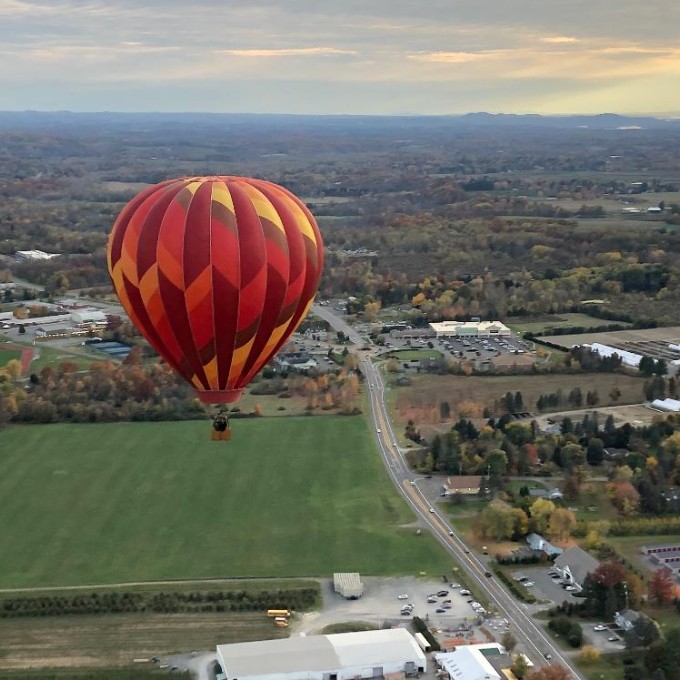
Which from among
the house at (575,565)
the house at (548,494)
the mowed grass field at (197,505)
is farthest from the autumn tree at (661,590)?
the house at (548,494)

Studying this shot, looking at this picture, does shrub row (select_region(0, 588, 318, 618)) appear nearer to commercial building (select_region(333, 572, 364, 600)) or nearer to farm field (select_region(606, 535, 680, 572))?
commercial building (select_region(333, 572, 364, 600))

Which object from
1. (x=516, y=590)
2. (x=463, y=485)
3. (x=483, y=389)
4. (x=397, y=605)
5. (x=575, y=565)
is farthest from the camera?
(x=483, y=389)

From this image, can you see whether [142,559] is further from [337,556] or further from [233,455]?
[233,455]

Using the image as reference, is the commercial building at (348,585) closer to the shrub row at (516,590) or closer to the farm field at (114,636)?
the farm field at (114,636)

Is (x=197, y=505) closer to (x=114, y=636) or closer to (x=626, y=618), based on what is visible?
(x=114, y=636)

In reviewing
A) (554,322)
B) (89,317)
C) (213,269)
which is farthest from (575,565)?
(89,317)
